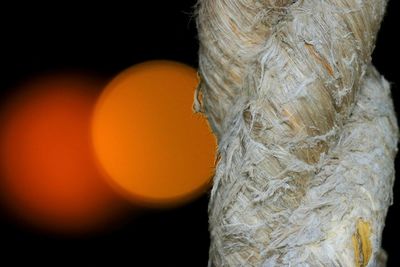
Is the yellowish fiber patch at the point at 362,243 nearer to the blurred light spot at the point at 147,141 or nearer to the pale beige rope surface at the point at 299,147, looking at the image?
the pale beige rope surface at the point at 299,147

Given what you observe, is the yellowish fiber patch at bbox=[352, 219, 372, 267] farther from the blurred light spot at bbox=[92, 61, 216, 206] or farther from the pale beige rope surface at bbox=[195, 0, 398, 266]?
the blurred light spot at bbox=[92, 61, 216, 206]

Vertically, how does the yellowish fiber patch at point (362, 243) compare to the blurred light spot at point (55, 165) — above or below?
above

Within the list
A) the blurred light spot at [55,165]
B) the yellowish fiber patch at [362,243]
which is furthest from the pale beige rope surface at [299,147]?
the blurred light spot at [55,165]

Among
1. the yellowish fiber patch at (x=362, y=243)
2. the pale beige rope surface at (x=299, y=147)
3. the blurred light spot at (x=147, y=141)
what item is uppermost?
the pale beige rope surface at (x=299, y=147)

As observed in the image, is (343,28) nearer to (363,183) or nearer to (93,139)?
(363,183)

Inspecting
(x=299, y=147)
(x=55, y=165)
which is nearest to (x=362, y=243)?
(x=299, y=147)
